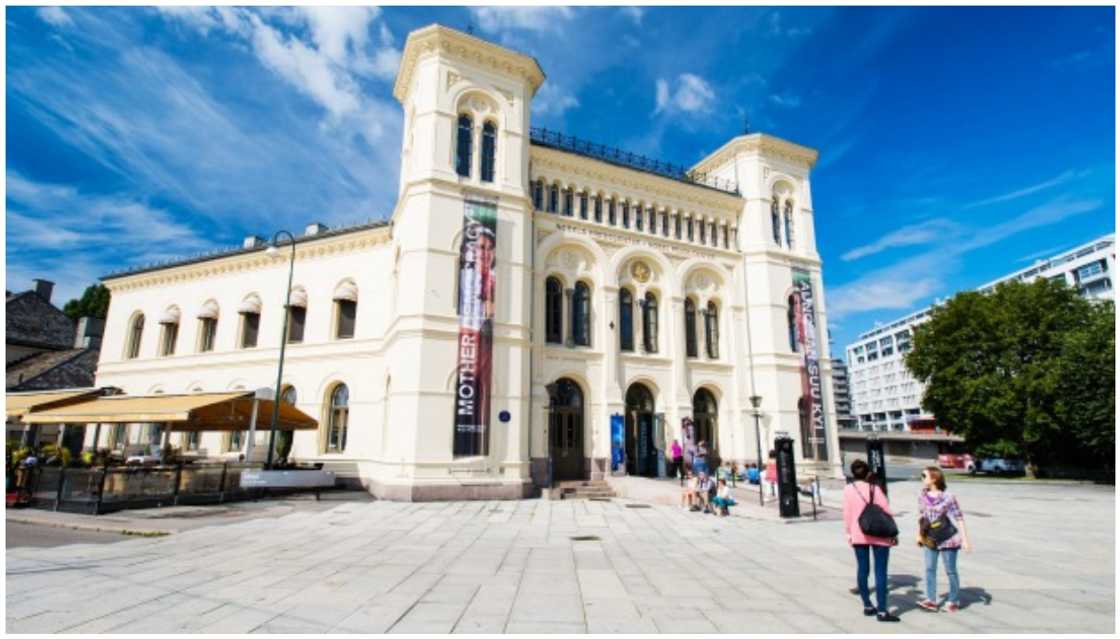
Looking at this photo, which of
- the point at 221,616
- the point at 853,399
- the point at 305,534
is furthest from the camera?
the point at 853,399

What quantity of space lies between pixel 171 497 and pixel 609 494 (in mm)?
13223

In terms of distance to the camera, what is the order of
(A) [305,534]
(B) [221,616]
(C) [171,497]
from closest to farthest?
(B) [221,616] → (A) [305,534] → (C) [171,497]

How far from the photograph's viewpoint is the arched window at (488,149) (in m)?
21.5

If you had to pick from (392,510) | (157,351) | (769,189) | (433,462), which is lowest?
(392,510)

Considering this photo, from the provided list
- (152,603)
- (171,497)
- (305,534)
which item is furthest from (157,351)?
(152,603)

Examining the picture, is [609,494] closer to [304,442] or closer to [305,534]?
[305,534]

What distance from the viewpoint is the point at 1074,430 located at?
2766 centimetres

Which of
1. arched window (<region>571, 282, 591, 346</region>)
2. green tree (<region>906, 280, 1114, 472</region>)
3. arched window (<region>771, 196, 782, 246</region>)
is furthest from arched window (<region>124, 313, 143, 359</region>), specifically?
green tree (<region>906, 280, 1114, 472</region>)

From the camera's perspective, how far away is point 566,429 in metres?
22.0

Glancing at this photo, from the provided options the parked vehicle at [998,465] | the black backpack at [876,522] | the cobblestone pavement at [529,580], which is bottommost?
the parked vehicle at [998,465]

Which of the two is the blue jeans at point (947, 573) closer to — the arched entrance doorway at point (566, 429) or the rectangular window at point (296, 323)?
the arched entrance doorway at point (566, 429)

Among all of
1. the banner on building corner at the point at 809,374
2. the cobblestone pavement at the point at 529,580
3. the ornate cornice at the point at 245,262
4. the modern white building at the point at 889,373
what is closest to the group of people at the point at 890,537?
the cobblestone pavement at the point at 529,580

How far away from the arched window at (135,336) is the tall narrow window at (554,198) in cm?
2242

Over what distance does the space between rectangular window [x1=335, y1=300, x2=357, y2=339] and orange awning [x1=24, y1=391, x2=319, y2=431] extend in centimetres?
606
